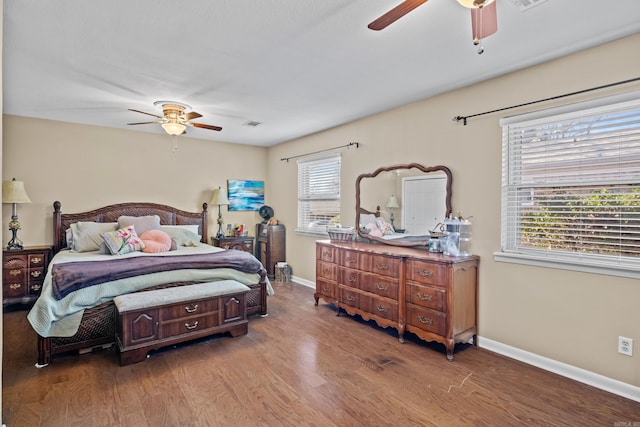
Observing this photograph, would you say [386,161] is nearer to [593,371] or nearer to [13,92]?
[593,371]

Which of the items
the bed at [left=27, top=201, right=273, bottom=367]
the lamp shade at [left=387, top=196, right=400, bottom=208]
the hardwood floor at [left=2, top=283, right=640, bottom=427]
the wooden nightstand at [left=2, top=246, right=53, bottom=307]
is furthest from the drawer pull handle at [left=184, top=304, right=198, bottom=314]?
the wooden nightstand at [left=2, top=246, right=53, bottom=307]

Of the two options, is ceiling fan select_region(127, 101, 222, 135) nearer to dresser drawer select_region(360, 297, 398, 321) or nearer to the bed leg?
the bed leg

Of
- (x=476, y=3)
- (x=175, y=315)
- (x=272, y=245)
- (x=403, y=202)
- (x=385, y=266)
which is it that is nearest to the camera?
(x=476, y=3)

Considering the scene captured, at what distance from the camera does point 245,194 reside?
6.34 meters

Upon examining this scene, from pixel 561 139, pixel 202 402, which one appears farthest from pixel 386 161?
pixel 202 402

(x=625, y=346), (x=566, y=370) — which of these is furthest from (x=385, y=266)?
(x=625, y=346)

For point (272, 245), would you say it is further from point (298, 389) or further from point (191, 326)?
point (298, 389)

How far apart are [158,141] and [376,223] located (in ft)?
12.4

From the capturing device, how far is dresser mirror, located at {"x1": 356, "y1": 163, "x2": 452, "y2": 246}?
11.6 feet

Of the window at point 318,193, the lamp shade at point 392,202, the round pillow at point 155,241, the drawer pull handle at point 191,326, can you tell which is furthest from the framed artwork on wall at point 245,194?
the drawer pull handle at point 191,326

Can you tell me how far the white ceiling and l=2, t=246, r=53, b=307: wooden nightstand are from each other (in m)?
1.79

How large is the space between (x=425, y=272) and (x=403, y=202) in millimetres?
1055

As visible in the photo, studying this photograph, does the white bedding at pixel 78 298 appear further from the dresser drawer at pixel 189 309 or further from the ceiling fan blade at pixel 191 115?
the ceiling fan blade at pixel 191 115

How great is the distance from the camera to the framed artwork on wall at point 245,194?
6.18m
